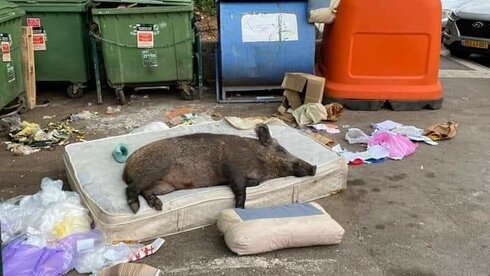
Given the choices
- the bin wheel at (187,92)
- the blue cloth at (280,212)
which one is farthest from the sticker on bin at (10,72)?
the blue cloth at (280,212)

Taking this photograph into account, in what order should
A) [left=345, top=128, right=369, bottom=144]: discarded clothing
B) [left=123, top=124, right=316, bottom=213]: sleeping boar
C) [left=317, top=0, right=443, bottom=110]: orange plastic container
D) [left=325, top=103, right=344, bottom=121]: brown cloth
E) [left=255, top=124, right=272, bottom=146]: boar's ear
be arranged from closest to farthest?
[left=123, top=124, right=316, bottom=213]: sleeping boar, [left=255, top=124, right=272, bottom=146]: boar's ear, [left=345, top=128, right=369, bottom=144]: discarded clothing, [left=325, top=103, right=344, bottom=121]: brown cloth, [left=317, top=0, right=443, bottom=110]: orange plastic container

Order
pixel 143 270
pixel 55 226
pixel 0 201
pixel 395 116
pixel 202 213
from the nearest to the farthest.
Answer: pixel 143 270 → pixel 55 226 → pixel 202 213 → pixel 0 201 → pixel 395 116

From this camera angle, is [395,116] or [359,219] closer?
[359,219]

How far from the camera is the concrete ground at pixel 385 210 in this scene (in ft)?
11.6

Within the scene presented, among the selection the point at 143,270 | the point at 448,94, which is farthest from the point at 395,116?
the point at 143,270

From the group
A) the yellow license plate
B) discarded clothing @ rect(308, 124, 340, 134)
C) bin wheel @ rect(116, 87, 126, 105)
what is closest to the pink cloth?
discarded clothing @ rect(308, 124, 340, 134)

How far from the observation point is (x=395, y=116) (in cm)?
650

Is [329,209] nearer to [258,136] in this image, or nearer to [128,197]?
[258,136]

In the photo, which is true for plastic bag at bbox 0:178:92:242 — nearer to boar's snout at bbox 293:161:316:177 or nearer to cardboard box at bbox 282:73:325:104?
boar's snout at bbox 293:161:316:177

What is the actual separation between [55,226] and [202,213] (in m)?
0.92

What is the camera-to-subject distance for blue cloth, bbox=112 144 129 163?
436 cm

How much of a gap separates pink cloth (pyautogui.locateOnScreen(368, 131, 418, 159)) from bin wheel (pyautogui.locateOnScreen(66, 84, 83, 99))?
3.57 m

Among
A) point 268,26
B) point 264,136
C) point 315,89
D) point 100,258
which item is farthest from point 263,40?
point 100,258

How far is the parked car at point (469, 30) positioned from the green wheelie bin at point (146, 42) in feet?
17.9
